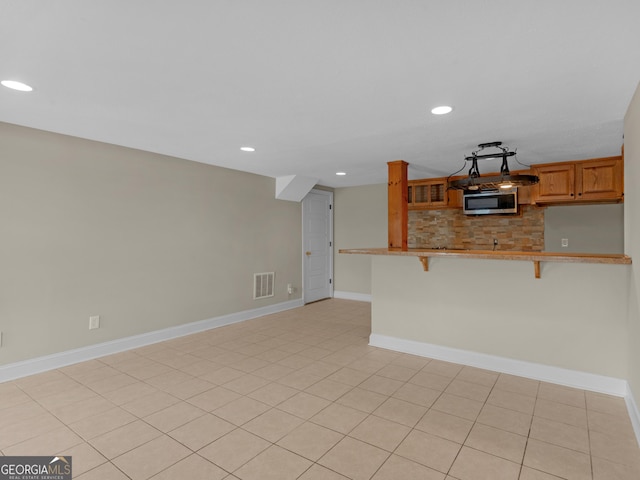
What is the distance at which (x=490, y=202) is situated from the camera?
16.7 feet

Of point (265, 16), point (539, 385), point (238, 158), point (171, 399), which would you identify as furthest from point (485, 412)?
point (238, 158)

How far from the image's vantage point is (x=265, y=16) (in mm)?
1502

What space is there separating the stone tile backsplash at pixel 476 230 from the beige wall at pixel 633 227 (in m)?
2.45

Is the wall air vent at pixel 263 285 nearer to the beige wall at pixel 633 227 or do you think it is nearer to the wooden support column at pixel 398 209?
the wooden support column at pixel 398 209

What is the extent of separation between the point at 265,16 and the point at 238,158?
2903 mm

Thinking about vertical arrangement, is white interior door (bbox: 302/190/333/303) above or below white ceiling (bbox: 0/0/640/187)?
below

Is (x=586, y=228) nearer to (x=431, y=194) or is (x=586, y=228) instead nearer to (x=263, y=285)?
(x=431, y=194)

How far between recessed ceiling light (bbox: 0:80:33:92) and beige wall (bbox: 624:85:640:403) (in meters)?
3.88

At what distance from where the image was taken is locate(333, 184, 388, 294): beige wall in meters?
6.51

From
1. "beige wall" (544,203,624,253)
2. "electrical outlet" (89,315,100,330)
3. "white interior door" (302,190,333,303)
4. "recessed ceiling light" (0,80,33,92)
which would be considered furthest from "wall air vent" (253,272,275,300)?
"beige wall" (544,203,624,253)

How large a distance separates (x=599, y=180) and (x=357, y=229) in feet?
12.2

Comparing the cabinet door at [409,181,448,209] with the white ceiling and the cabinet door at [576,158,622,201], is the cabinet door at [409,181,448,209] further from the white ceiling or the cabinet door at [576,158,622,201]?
the white ceiling

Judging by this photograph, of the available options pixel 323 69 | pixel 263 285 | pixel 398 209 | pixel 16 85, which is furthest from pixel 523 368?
pixel 16 85

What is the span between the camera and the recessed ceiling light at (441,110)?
8.38ft
